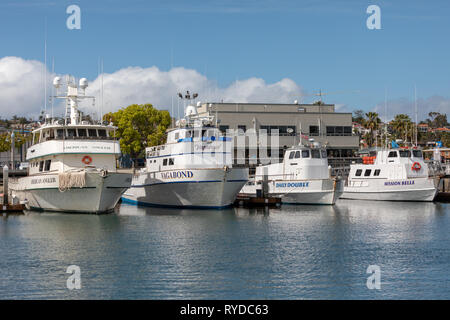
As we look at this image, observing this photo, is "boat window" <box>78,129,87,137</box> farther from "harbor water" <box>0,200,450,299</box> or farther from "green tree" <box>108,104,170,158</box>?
"green tree" <box>108,104,170,158</box>

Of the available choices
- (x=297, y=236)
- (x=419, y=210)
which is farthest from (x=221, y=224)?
(x=419, y=210)

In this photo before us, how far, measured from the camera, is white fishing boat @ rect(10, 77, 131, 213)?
35.7m

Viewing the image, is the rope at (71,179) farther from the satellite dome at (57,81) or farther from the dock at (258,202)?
the dock at (258,202)

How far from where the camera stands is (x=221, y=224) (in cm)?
3375

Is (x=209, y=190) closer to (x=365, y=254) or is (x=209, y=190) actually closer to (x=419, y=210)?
(x=419, y=210)

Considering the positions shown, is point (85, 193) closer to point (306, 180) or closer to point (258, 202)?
point (258, 202)

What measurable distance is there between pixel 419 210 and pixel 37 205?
2876 centimetres

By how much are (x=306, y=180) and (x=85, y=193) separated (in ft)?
63.3

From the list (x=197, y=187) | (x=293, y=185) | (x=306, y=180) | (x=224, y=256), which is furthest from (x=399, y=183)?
(x=224, y=256)

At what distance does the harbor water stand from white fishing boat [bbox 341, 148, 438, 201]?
1155 centimetres

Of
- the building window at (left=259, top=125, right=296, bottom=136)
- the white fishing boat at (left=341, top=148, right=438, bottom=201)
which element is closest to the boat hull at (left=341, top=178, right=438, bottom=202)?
the white fishing boat at (left=341, top=148, right=438, bottom=201)

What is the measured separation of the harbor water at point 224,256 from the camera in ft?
59.3

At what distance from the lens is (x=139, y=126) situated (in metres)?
75.3

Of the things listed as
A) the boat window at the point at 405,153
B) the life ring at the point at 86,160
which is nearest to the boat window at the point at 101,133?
the life ring at the point at 86,160
